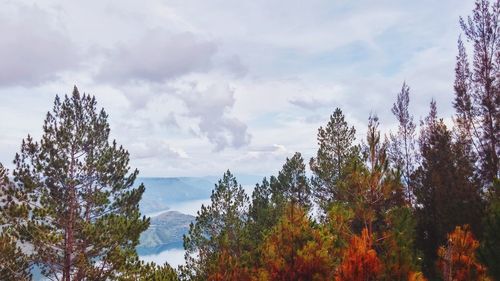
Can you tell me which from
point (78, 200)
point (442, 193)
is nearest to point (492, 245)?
point (442, 193)

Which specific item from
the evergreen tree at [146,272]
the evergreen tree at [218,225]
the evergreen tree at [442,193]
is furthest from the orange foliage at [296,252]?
the evergreen tree at [218,225]

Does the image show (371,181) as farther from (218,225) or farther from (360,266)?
(218,225)

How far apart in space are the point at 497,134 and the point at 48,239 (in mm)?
22920

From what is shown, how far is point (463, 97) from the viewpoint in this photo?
21.8m

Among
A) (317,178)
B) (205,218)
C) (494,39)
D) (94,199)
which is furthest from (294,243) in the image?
(317,178)

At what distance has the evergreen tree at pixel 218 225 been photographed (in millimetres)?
31534

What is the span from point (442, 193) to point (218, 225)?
18.2 meters

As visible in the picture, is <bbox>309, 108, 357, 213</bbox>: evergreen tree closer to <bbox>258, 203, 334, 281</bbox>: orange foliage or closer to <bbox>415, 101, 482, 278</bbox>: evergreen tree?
<bbox>415, 101, 482, 278</bbox>: evergreen tree

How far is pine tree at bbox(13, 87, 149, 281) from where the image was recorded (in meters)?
21.2

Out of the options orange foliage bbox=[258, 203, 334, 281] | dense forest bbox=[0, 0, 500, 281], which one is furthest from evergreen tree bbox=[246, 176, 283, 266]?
orange foliage bbox=[258, 203, 334, 281]

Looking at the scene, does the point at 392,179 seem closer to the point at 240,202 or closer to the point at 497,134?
the point at 497,134

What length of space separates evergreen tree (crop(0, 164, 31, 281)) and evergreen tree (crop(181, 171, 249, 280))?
12549 millimetres

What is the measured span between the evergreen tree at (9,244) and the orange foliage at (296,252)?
13322 millimetres

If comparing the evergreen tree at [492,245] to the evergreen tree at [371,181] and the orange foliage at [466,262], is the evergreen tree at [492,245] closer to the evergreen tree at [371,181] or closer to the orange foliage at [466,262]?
the orange foliage at [466,262]
